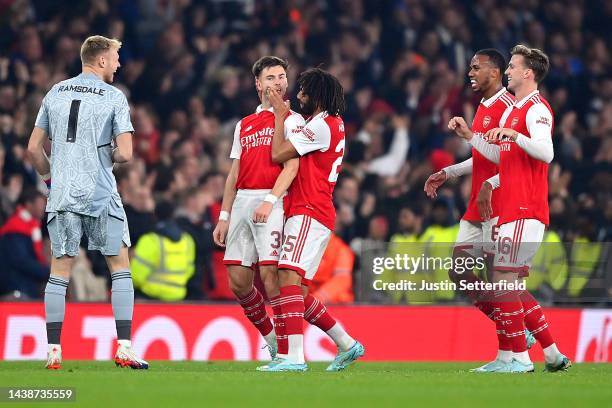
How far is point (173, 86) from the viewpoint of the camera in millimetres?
18734

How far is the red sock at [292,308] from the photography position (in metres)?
9.83

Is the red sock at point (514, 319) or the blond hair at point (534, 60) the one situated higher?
the blond hair at point (534, 60)

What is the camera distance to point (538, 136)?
10.0 m

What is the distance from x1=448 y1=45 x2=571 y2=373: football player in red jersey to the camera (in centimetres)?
1016

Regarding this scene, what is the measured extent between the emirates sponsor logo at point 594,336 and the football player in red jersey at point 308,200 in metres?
4.81

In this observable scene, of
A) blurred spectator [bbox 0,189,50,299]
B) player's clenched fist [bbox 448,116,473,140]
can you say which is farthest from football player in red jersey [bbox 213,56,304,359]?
blurred spectator [bbox 0,189,50,299]

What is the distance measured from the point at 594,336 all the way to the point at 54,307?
6.83 meters

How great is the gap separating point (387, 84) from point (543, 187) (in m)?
9.97

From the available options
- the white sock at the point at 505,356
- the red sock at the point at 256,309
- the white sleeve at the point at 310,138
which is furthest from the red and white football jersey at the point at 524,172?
the red sock at the point at 256,309

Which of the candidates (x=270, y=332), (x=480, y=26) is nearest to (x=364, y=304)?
(x=270, y=332)

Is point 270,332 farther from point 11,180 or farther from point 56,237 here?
point 11,180

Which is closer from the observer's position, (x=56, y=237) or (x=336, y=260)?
(x=56, y=237)

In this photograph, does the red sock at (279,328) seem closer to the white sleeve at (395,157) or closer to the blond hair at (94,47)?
the blond hair at (94,47)

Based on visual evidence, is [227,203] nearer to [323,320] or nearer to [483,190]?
[323,320]
